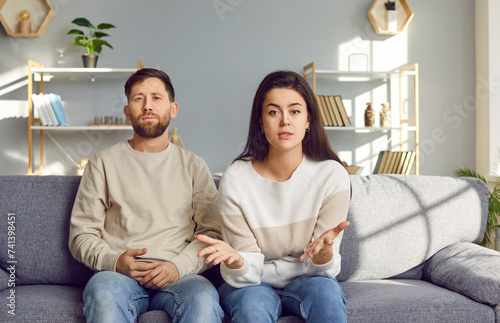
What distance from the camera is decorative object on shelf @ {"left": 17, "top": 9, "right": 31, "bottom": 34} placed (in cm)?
372

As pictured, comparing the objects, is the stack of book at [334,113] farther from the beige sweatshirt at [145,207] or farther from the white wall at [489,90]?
the beige sweatshirt at [145,207]

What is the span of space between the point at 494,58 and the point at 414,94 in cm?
65

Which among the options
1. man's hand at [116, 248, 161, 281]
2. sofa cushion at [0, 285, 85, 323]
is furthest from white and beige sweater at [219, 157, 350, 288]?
sofa cushion at [0, 285, 85, 323]

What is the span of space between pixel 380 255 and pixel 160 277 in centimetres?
82

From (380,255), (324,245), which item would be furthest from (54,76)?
(324,245)

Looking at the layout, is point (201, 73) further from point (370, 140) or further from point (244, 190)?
point (244, 190)

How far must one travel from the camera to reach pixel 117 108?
3.88m

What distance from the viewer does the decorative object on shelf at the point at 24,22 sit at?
3.72 m

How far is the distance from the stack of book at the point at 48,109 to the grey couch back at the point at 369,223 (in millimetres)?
1859

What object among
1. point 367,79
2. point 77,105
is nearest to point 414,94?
point 367,79

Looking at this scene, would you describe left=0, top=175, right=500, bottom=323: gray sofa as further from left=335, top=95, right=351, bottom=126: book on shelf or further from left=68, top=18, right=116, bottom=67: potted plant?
left=68, top=18, right=116, bottom=67: potted plant

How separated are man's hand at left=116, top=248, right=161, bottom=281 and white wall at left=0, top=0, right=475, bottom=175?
2447 millimetres

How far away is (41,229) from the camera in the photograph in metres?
1.77

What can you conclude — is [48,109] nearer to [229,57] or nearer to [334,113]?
[229,57]
